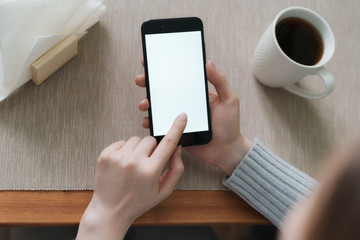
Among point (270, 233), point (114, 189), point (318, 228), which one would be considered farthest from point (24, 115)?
point (270, 233)

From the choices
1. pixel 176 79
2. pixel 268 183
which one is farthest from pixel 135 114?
pixel 268 183

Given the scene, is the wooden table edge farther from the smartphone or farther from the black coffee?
the black coffee

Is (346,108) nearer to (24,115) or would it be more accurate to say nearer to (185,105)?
(185,105)

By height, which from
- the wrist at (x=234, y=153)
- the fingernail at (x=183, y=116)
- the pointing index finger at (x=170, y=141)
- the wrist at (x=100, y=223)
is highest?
the fingernail at (x=183, y=116)

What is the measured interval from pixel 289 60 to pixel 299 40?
0.07 m

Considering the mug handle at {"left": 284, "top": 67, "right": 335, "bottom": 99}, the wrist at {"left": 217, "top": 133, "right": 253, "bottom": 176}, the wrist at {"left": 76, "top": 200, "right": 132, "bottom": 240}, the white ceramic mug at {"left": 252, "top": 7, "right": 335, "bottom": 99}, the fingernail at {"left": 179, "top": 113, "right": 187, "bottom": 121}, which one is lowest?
the wrist at {"left": 76, "top": 200, "right": 132, "bottom": 240}

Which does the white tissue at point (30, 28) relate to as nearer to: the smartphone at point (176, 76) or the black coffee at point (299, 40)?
the smartphone at point (176, 76)

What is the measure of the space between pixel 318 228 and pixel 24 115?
0.42m

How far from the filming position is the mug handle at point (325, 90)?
44 cm

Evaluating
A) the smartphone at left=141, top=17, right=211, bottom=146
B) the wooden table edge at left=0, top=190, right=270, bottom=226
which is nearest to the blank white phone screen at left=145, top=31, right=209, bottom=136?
the smartphone at left=141, top=17, right=211, bottom=146

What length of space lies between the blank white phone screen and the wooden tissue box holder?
0.11 meters

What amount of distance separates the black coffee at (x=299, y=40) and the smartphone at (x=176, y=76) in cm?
12

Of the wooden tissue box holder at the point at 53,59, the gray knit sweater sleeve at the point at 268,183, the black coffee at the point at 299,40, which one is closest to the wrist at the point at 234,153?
the gray knit sweater sleeve at the point at 268,183

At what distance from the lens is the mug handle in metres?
0.44
